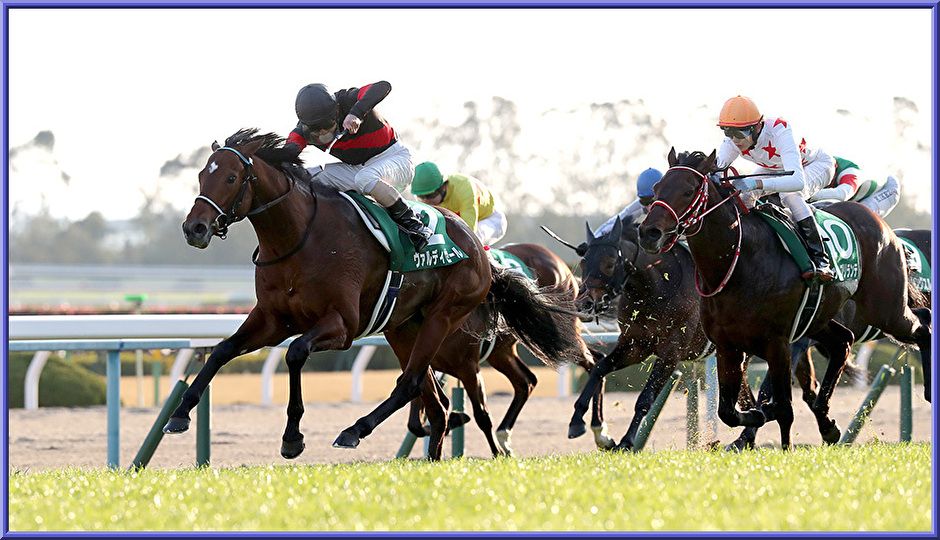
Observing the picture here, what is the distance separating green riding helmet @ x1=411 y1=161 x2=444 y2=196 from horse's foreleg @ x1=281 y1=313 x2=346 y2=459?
2134 mm

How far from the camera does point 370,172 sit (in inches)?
233

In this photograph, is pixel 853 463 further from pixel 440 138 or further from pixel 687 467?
pixel 440 138

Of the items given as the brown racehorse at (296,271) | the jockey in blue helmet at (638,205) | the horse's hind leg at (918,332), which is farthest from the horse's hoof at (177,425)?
the horse's hind leg at (918,332)

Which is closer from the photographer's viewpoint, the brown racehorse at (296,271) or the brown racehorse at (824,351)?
the brown racehorse at (296,271)

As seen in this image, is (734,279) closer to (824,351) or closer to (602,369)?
(602,369)

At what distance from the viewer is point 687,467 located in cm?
493

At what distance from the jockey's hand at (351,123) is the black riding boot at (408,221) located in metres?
0.37

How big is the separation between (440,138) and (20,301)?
8.91 m

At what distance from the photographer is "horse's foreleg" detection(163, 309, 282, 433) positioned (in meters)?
5.39

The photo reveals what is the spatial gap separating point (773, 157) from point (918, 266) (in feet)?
6.01

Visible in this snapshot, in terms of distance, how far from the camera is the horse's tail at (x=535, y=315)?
684cm

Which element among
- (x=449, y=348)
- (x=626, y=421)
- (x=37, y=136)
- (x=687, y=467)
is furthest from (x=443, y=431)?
(x=37, y=136)

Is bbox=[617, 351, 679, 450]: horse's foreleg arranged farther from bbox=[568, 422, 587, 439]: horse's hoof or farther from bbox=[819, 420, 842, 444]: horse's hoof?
bbox=[819, 420, 842, 444]: horse's hoof

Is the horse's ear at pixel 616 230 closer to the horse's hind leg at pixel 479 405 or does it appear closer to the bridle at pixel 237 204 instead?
the horse's hind leg at pixel 479 405
